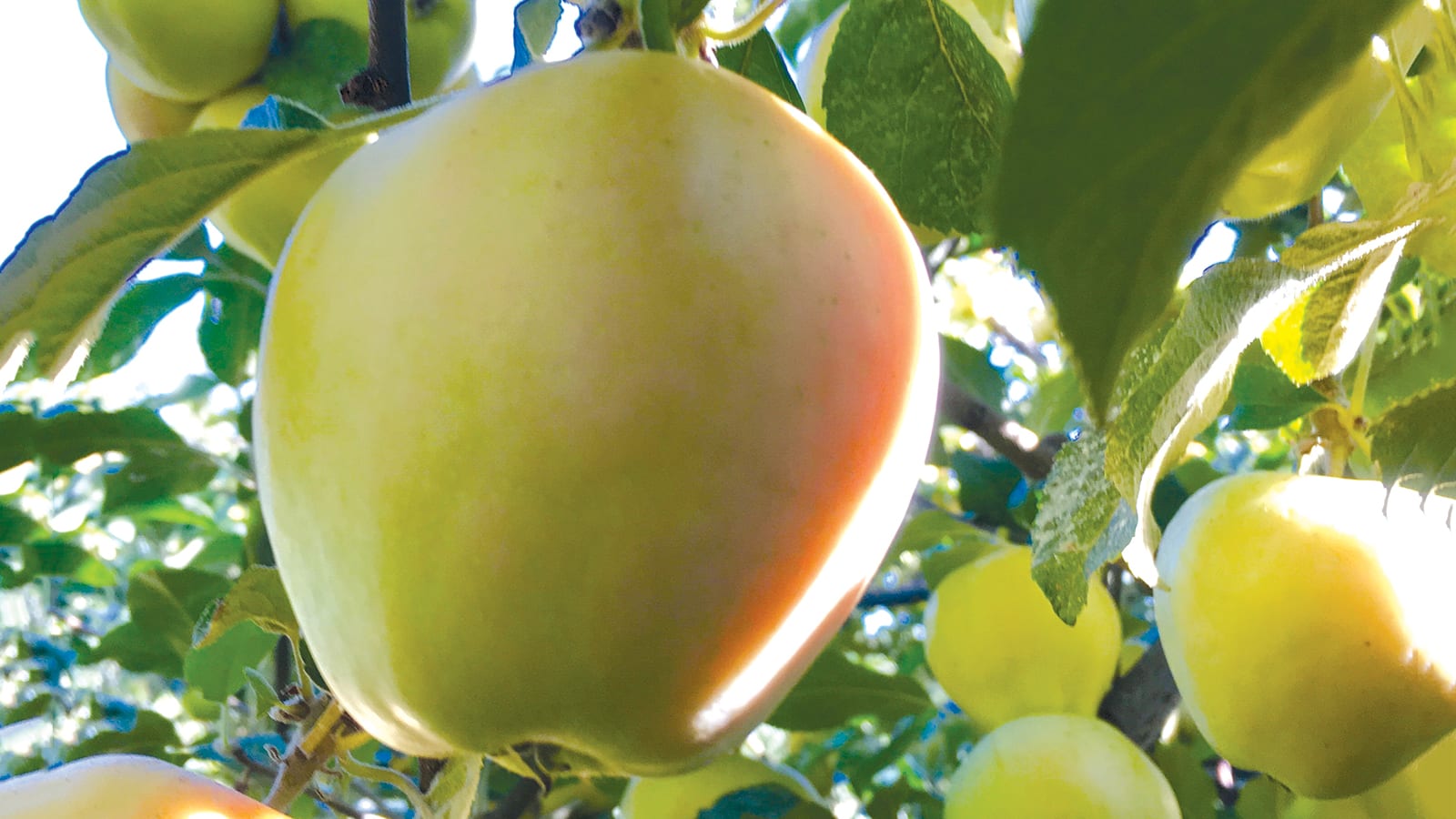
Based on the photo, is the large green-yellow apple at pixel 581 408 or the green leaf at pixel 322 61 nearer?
the large green-yellow apple at pixel 581 408

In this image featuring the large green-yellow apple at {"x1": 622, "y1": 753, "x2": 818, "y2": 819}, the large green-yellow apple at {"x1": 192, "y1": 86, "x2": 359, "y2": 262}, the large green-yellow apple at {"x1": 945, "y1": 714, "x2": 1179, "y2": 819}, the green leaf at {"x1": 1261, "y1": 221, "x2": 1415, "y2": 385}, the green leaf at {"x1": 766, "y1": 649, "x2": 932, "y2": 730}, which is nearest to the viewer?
the green leaf at {"x1": 1261, "y1": 221, "x2": 1415, "y2": 385}

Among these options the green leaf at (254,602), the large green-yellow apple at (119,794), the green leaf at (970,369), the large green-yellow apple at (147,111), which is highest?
the large green-yellow apple at (147,111)

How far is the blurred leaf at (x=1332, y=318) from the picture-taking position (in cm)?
43

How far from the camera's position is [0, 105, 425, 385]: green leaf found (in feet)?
1.13

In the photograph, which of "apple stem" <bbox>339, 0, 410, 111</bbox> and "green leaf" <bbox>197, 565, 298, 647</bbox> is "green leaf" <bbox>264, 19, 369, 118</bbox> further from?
"green leaf" <bbox>197, 565, 298, 647</bbox>

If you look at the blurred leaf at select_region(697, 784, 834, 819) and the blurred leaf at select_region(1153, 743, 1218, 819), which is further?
the blurred leaf at select_region(1153, 743, 1218, 819)

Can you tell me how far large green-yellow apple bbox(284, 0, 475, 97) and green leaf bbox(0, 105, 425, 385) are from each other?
1.15ft

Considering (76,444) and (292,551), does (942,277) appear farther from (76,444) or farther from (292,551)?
(292,551)

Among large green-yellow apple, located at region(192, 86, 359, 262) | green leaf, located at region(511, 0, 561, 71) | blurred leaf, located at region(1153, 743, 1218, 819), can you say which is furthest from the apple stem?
blurred leaf, located at region(1153, 743, 1218, 819)

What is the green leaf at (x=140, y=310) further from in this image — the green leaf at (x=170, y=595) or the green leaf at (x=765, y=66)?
the green leaf at (x=765, y=66)

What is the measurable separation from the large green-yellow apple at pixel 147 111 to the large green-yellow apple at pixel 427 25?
4.2 inches

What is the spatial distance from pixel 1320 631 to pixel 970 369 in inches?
20.7

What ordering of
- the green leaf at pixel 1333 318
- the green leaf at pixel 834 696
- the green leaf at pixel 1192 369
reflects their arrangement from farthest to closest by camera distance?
the green leaf at pixel 834 696, the green leaf at pixel 1333 318, the green leaf at pixel 1192 369

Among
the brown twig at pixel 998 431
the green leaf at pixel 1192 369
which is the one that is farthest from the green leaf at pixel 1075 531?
the brown twig at pixel 998 431
